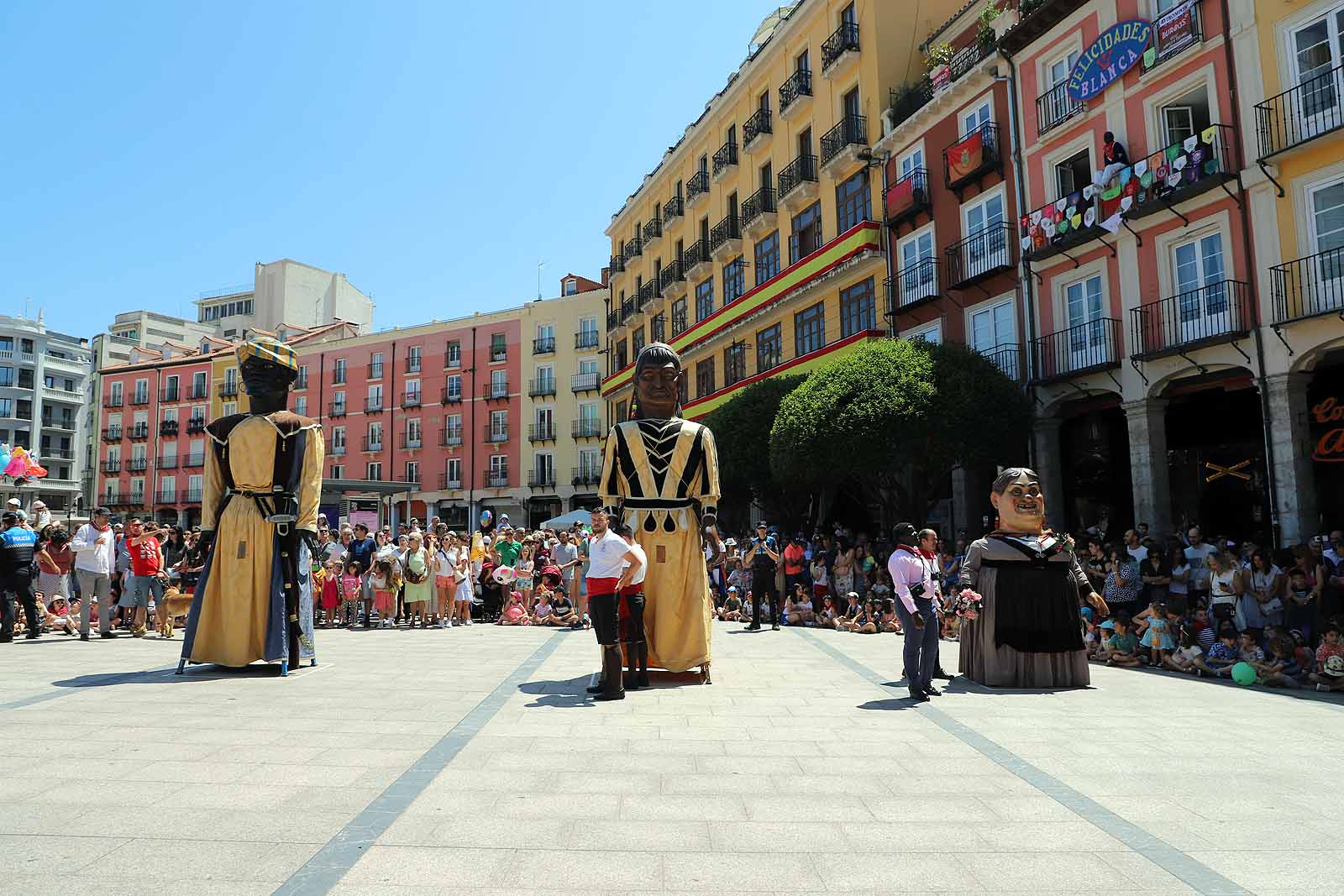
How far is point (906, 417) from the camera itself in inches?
717

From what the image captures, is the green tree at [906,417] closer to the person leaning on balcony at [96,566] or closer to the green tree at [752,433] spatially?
the green tree at [752,433]

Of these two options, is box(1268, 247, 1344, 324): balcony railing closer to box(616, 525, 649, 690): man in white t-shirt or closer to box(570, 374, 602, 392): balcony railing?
box(616, 525, 649, 690): man in white t-shirt

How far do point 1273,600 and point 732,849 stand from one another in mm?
9283

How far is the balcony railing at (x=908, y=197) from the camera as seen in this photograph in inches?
914

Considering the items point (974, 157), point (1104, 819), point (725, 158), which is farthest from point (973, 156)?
point (1104, 819)

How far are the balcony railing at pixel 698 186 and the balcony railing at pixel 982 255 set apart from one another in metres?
13.9

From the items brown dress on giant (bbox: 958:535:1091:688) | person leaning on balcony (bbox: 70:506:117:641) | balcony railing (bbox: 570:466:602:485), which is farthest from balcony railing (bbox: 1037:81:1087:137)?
balcony railing (bbox: 570:466:602:485)

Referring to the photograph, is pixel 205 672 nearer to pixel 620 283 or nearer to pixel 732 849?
pixel 732 849

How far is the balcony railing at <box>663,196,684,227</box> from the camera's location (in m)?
36.6

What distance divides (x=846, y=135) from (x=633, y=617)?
837 inches

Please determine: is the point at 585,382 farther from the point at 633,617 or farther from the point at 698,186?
the point at 633,617

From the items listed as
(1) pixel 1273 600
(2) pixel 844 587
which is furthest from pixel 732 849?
(2) pixel 844 587

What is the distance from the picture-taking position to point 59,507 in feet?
216

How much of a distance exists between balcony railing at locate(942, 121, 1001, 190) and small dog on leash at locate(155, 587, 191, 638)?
1807cm
